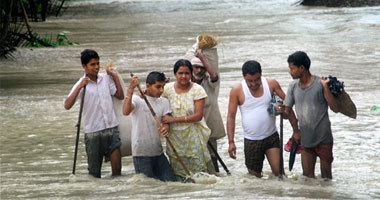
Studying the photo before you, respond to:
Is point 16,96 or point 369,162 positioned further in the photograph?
point 16,96

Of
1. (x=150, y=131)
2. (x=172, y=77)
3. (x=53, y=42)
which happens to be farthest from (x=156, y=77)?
(x=53, y=42)

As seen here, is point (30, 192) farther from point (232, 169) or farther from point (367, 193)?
point (367, 193)

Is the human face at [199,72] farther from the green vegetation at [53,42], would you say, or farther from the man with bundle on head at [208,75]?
the green vegetation at [53,42]

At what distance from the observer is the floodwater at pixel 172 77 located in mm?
6465

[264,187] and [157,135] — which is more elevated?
[157,135]

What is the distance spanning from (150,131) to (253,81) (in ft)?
3.28

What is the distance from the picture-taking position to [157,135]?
6395 mm

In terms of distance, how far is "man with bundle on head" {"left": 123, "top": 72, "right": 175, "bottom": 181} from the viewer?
246 inches

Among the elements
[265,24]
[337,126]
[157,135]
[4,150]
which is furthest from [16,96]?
[265,24]

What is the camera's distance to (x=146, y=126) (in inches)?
251

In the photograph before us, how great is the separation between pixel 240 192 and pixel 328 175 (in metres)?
0.86

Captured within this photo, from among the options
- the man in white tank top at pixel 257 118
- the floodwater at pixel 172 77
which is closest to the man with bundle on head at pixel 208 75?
the man in white tank top at pixel 257 118

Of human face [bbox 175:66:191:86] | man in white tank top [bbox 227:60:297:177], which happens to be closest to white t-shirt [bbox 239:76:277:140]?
man in white tank top [bbox 227:60:297:177]

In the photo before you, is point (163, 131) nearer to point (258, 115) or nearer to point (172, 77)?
point (258, 115)
